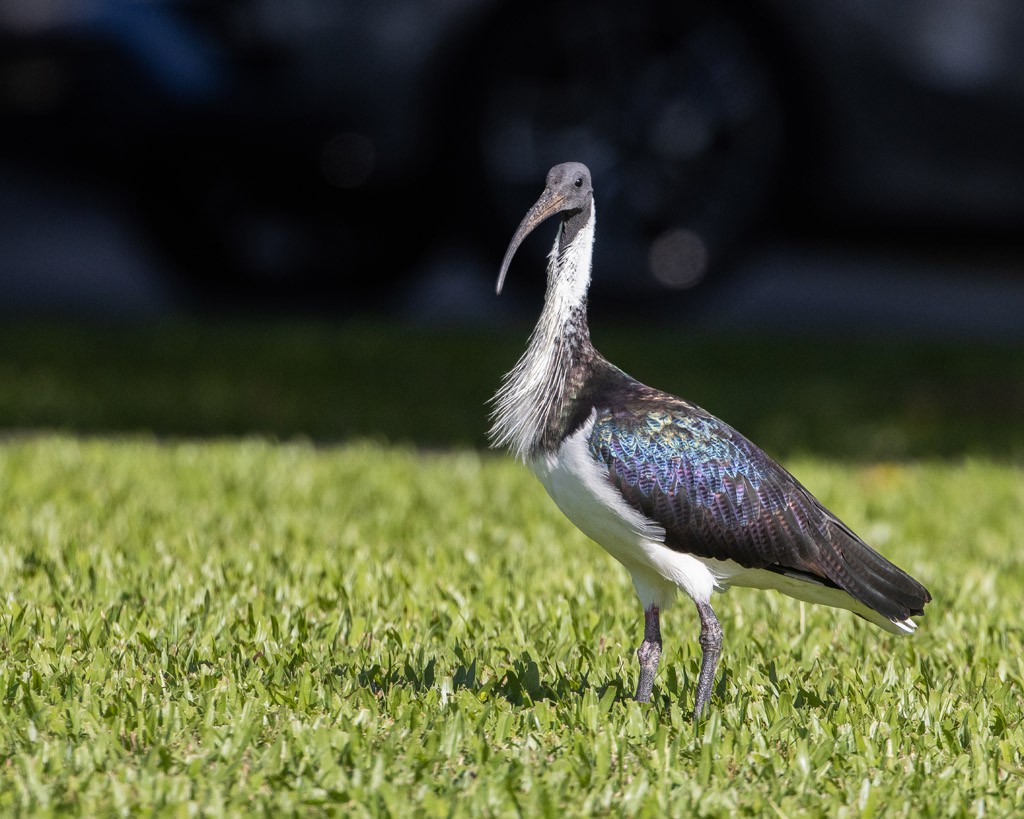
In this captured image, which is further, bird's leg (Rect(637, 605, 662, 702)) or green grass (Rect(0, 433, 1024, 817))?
bird's leg (Rect(637, 605, 662, 702))

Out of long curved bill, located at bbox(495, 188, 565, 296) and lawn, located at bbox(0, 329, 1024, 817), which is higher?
long curved bill, located at bbox(495, 188, 565, 296)

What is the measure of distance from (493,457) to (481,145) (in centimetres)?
204

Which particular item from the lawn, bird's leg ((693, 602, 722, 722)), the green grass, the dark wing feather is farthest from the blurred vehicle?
bird's leg ((693, 602, 722, 722))

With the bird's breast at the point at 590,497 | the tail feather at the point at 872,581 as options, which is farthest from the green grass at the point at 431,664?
the bird's breast at the point at 590,497

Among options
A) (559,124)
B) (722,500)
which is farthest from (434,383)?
(722,500)

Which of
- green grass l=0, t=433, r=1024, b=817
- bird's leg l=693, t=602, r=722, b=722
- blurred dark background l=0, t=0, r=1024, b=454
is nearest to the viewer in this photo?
green grass l=0, t=433, r=1024, b=817

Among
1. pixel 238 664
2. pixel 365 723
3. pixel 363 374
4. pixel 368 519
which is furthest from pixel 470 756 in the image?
pixel 363 374

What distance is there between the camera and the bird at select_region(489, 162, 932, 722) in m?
3.77

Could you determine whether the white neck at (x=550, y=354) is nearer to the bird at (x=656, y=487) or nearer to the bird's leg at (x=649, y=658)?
the bird at (x=656, y=487)

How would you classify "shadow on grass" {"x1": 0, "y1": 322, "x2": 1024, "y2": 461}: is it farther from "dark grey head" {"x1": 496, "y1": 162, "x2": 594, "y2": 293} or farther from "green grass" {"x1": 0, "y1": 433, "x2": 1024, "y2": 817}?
"dark grey head" {"x1": 496, "y1": 162, "x2": 594, "y2": 293}

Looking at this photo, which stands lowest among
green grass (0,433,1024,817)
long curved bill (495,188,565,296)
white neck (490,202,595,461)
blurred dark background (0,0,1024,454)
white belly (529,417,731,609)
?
green grass (0,433,1024,817)

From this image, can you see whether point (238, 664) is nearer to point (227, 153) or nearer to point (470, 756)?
point (470, 756)

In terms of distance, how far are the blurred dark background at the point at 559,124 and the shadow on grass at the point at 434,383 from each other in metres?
0.05

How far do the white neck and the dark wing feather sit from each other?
17 cm
